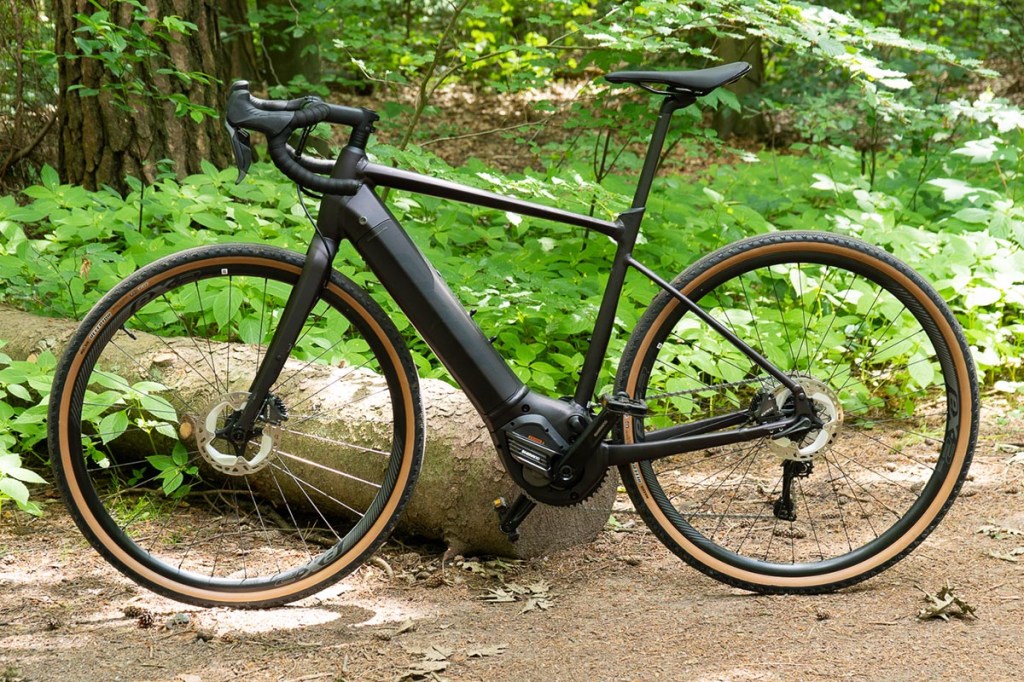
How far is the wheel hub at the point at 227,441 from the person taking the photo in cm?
243

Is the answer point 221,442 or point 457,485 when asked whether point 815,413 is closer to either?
point 457,485

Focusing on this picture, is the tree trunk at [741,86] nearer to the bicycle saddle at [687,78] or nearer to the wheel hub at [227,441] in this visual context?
the bicycle saddle at [687,78]

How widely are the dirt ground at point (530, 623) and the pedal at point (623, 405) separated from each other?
0.54 metres

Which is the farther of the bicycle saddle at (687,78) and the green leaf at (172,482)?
the green leaf at (172,482)

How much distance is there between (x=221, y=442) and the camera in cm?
251

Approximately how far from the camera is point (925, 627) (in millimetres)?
2293

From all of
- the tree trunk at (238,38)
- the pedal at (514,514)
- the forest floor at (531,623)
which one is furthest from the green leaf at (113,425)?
the tree trunk at (238,38)

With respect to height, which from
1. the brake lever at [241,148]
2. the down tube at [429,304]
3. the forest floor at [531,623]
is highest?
the brake lever at [241,148]

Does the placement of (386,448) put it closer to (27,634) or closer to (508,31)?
(27,634)

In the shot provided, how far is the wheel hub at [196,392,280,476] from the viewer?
2430 mm

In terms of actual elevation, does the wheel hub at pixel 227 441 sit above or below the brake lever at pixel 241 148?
below

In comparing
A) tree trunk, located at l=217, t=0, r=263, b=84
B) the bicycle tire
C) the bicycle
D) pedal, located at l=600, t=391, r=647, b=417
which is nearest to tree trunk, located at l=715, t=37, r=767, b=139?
tree trunk, located at l=217, t=0, r=263, b=84

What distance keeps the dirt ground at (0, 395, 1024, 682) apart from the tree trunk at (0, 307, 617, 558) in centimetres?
7

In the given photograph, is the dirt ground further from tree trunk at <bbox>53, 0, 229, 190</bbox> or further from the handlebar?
tree trunk at <bbox>53, 0, 229, 190</bbox>
